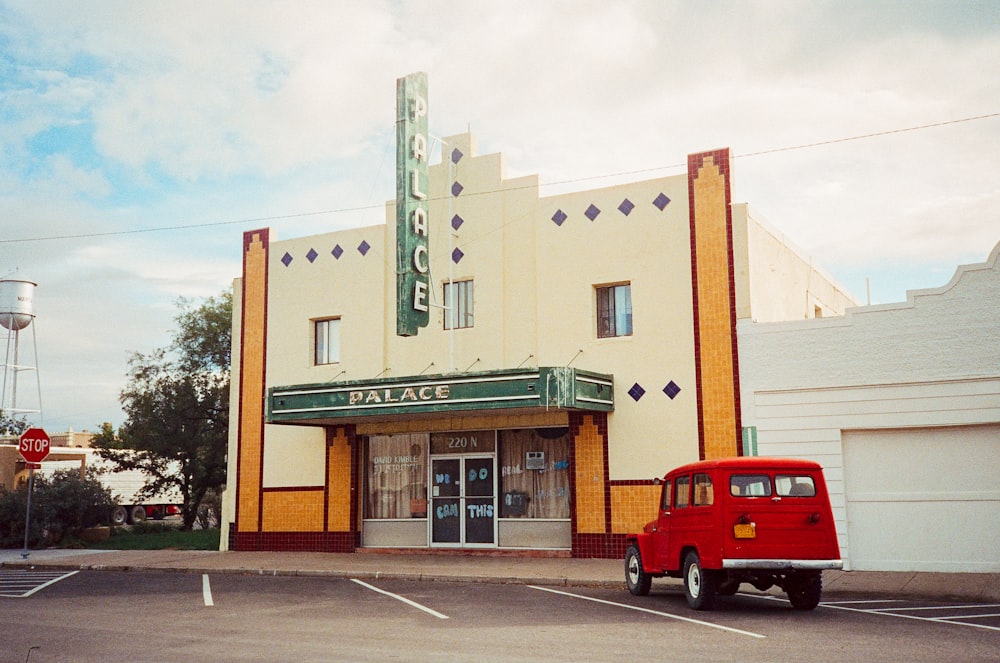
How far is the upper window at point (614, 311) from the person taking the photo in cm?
2122

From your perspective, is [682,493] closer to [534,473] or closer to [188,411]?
[534,473]

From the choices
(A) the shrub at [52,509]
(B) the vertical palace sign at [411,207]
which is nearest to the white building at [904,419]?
(B) the vertical palace sign at [411,207]

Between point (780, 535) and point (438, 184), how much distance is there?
14122 mm

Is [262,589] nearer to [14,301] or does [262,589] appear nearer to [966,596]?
[966,596]

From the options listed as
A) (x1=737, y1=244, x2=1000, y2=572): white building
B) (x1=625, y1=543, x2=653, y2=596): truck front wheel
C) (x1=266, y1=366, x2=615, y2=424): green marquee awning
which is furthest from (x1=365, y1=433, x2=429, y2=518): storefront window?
(x1=625, y1=543, x2=653, y2=596): truck front wheel

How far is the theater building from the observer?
2005 centimetres

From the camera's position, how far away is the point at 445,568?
18406 mm

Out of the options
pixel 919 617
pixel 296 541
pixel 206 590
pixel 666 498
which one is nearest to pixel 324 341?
pixel 296 541

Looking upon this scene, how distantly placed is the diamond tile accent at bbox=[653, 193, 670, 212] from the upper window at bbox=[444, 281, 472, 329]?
16.3 feet

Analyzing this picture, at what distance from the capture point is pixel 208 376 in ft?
126

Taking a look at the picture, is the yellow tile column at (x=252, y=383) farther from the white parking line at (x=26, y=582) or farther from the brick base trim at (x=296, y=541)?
the white parking line at (x=26, y=582)

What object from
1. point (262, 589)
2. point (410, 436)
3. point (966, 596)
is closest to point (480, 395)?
point (410, 436)

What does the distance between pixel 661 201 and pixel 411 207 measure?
5.59m

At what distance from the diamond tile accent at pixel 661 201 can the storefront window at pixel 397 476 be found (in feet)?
25.5
